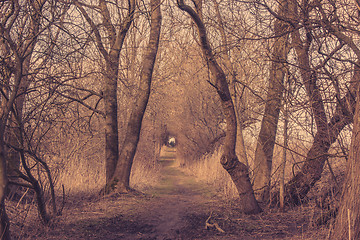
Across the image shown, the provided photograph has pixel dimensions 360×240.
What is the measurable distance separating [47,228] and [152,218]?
213 cm

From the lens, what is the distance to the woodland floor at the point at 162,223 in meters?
5.53

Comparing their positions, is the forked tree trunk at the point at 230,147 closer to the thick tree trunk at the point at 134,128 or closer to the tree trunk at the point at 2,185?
the thick tree trunk at the point at 134,128

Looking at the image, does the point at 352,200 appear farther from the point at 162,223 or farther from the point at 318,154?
the point at 162,223

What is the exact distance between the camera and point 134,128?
931cm

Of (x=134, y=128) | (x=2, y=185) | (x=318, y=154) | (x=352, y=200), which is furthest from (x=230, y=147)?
(x=2, y=185)

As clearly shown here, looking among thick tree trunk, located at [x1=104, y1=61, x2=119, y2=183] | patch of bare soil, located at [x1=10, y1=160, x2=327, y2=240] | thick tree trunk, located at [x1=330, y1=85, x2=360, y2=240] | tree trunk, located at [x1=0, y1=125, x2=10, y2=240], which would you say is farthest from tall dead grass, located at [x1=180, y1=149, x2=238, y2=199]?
tree trunk, located at [x1=0, y1=125, x2=10, y2=240]

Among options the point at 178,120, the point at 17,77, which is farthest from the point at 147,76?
the point at 178,120

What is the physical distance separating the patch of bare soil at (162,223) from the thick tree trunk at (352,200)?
2.89 ft

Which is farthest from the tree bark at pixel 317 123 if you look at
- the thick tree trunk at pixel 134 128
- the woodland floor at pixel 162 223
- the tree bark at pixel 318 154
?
the thick tree trunk at pixel 134 128

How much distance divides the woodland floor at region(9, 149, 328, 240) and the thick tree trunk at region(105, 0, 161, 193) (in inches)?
29.1

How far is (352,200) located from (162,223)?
353cm

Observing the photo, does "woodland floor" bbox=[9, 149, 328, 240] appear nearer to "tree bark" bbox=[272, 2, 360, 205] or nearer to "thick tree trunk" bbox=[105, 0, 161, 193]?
"tree bark" bbox=[272, 2, 360, 205]

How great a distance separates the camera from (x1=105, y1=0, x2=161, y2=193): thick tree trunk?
906 centimetres

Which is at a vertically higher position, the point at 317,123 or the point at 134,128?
the point at 134,128
